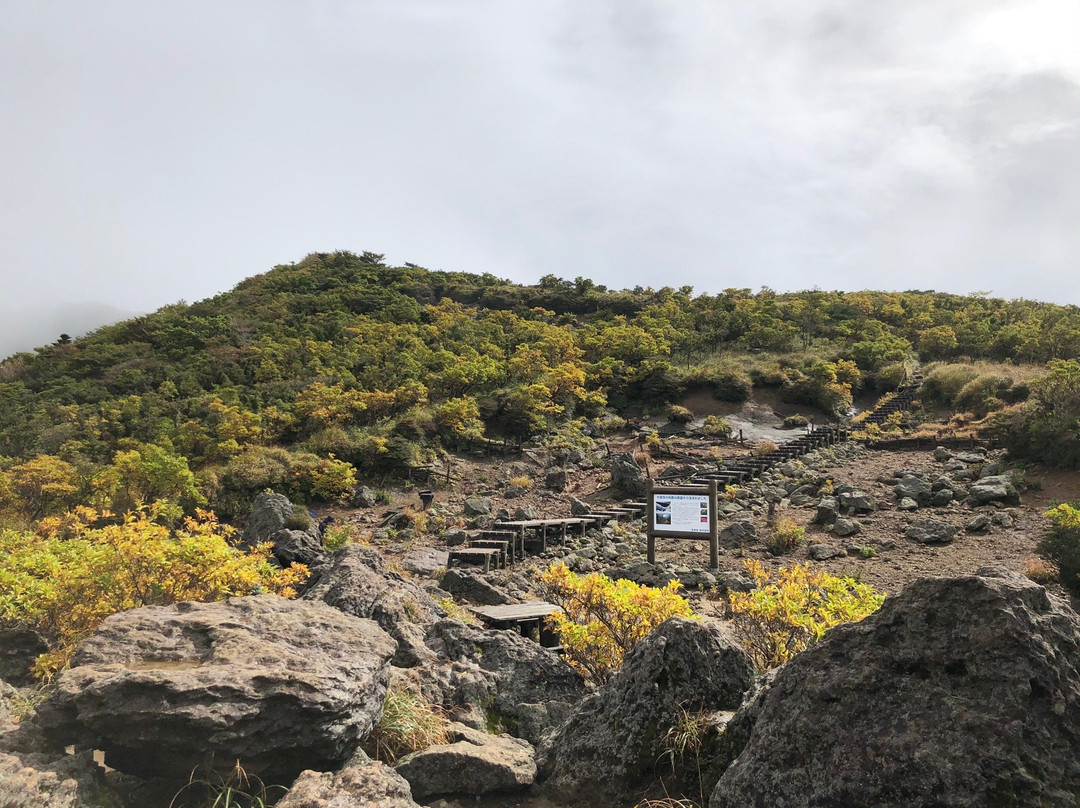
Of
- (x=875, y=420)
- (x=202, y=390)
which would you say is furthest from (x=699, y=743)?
(x=202, y=390)

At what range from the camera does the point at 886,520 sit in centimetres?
1345

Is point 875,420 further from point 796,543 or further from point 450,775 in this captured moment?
point 450,775

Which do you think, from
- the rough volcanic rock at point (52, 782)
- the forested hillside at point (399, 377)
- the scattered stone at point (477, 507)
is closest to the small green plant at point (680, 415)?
the forested hillside at point (399, 377)

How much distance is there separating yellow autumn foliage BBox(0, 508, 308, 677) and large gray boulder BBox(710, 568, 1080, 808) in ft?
15.2

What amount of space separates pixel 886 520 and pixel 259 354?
28.5 metres

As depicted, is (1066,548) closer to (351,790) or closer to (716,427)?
(351,790)

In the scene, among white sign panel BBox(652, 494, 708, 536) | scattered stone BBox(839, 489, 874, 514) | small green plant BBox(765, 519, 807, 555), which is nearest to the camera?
white sign panel BBox(652, 494, 708, 536)

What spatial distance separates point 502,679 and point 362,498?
13.2 m

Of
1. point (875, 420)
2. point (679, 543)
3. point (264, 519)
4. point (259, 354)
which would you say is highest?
point (259, 354)

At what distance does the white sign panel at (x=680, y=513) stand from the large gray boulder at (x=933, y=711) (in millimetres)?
9694

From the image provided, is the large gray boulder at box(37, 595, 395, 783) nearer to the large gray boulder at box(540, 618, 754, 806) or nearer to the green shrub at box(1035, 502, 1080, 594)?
the large gray boulder at box(540, 618, 754, 806)

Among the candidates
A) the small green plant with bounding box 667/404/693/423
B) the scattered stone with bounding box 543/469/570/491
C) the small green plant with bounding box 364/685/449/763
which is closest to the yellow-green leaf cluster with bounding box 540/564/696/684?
the small green plant with bounding box 364/685/449/763

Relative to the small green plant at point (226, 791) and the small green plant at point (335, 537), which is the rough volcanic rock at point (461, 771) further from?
the small green plant at point (335, 537)

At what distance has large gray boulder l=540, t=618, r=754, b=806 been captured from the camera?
349cm
